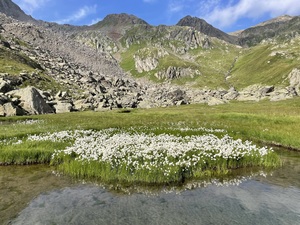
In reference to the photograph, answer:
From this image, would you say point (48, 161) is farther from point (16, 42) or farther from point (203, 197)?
point (16, 42)

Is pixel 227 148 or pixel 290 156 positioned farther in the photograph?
pixel 290 156

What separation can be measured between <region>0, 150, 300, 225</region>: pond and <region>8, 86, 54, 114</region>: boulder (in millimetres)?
50994

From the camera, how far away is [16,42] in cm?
16700

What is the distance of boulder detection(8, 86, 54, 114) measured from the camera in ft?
215

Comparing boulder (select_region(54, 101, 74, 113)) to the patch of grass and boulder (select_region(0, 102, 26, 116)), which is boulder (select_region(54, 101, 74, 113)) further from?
the patch of grass

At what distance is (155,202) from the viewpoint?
547 inches

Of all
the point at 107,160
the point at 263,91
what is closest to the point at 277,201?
the point at 107,160

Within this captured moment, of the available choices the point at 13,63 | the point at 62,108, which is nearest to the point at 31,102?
the point at 62,108

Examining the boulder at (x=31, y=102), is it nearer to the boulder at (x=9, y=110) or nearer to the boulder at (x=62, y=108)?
the boulder at (x=62, y=108)

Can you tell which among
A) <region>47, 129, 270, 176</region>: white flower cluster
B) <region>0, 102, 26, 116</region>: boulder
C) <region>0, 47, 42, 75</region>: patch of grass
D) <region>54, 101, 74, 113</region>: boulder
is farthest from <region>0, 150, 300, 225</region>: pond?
<region>0, 47, 42, 75</region>: patch of grass

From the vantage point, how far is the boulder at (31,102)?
65562 millimetres

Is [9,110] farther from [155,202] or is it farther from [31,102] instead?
[155,202]

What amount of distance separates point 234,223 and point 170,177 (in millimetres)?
5846

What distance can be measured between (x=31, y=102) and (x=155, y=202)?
60.2m
